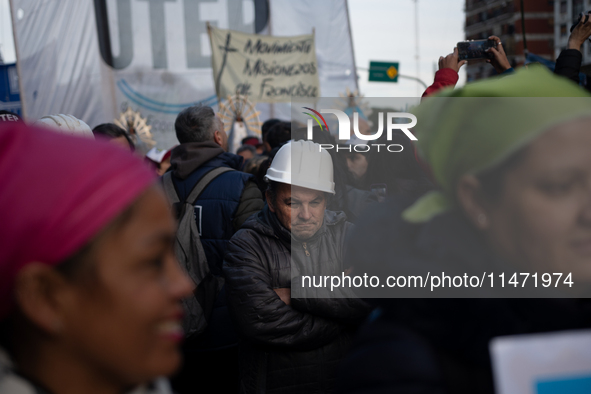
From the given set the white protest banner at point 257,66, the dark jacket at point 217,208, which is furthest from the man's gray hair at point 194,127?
the white protest banner at point 257,66

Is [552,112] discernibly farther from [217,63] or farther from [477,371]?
[217,63]

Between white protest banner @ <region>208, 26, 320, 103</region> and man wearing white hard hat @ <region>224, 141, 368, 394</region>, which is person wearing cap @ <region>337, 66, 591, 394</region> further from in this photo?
white protest banner @ <region>208, 26, 320, 103</region>

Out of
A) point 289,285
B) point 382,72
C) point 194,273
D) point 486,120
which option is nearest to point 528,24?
point 382,72

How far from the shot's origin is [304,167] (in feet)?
8.42

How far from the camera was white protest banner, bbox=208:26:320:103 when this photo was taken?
9562 millimetres

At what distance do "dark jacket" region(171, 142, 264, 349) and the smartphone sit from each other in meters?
1.52

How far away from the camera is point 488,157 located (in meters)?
0.91

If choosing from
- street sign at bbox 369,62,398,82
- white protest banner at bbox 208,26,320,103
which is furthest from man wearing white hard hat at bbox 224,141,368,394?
street sign at bbox 369,62,398,82

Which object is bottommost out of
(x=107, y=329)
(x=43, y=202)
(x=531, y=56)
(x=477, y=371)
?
(x=477, y=371)

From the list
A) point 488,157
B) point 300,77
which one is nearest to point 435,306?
point 488,157

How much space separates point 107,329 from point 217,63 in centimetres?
927

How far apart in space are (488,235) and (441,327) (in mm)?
185

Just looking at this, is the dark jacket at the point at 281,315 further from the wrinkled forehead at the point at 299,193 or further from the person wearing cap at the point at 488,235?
the person wearing cap at the point at 488,235

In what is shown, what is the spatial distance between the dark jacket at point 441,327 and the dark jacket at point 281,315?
135 cm
